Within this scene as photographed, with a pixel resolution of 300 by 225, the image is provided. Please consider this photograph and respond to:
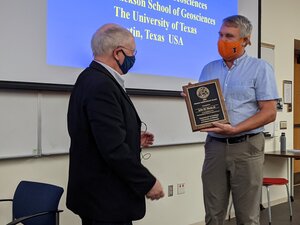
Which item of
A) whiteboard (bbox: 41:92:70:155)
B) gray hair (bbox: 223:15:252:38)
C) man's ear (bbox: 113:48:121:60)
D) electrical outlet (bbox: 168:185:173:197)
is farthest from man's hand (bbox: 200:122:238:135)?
electrical outlet (bbox: 168:185:173:197)

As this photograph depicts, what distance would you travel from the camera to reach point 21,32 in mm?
2424

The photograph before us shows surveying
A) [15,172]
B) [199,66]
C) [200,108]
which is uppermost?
[199,66]

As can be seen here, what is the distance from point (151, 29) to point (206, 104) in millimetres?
1241

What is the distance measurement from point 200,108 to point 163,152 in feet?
4.28

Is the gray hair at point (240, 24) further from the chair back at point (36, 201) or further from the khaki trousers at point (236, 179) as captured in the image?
the chair back at point (36, 201)

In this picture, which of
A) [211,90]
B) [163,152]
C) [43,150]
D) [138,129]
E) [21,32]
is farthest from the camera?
[163,152]

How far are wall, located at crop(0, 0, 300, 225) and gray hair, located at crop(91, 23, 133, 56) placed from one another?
1122 mm

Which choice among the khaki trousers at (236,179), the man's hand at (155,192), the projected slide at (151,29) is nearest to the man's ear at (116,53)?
the man's hand at (155,192)

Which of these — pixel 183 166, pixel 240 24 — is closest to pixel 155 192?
pixel 240 24

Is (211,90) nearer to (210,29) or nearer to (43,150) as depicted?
(43,150)

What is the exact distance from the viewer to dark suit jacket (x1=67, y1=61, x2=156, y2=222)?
156 centimetres

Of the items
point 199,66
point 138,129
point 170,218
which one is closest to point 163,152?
point 170,218

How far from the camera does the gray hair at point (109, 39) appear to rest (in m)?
1.69

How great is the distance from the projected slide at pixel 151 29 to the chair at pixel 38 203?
0.83m
